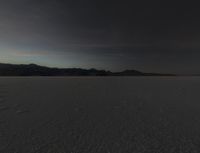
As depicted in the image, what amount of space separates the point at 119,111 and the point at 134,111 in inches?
18.8

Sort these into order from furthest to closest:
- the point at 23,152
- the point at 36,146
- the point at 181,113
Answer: the point at 181,113 < the point at 36,146 < the point at 23,152

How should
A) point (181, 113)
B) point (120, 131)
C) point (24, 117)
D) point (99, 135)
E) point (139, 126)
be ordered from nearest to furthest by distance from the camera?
point (99, 135) < point (120, 131) < point (139, 126) < point (24, 117) < point (181, 113)

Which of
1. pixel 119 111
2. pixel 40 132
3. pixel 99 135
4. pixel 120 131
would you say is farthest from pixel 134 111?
pixel 40 132

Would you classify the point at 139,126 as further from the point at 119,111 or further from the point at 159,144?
the point at 119,111

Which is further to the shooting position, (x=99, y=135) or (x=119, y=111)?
(x=119, y=111)

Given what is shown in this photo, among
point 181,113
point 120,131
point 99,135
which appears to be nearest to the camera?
point 99,135

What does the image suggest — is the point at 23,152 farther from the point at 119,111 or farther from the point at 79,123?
the point at 119,111

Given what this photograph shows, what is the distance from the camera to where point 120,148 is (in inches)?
111

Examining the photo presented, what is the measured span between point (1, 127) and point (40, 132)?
1022 millimetres

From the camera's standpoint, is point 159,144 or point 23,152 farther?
point 159,144

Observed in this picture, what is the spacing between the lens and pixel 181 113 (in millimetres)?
4992

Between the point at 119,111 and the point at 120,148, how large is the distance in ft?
7.82

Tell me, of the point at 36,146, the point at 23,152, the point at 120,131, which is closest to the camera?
the point at 23,152

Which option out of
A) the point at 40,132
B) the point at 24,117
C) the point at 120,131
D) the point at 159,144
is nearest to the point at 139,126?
the point at 120,131
